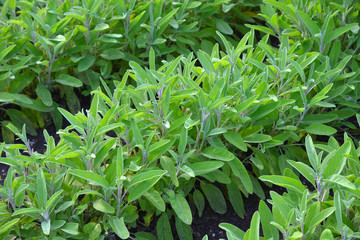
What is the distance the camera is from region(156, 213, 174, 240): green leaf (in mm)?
2717

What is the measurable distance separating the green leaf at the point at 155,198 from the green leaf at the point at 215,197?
0.46 meters

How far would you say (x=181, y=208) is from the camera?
2.60 meters

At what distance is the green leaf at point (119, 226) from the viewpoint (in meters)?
2.37

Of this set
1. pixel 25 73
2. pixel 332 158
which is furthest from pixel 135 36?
pixel 332 158

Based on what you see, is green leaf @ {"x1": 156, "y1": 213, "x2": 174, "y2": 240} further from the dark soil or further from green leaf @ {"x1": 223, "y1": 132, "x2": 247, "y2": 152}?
green leaf @ {"x1": 223, "y1": 132, "x2": 247, "y2": 152}

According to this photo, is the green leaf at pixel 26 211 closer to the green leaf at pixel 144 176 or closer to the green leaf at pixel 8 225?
the green leaf at pixel 8 225

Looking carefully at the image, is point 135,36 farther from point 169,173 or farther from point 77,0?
point 169,173

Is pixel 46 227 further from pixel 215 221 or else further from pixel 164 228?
pixel 215 221

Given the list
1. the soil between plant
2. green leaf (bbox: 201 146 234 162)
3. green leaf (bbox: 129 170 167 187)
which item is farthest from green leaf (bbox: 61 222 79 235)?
green leaf (bbox: 201 146 234 162)

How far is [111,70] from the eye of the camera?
3.86 meters

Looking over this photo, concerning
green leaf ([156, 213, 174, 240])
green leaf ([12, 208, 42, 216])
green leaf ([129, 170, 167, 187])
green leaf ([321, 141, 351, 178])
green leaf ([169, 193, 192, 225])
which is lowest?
green leaf ([156, 213, 174, 240])

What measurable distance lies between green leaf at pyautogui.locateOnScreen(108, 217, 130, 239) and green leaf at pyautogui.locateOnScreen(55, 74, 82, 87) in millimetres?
1363

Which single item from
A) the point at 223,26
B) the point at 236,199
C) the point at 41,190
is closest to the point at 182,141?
the point at 236,199

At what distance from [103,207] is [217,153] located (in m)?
0.70
